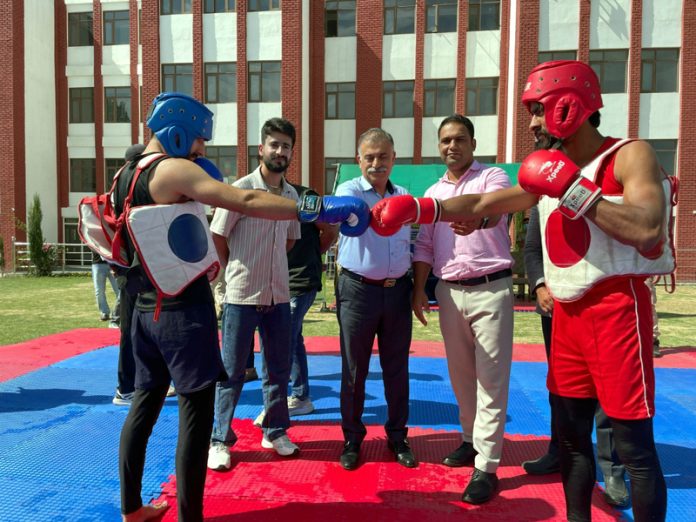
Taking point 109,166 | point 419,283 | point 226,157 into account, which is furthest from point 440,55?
point 419,283

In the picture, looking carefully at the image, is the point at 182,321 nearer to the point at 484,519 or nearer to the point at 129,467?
the point at 129,467

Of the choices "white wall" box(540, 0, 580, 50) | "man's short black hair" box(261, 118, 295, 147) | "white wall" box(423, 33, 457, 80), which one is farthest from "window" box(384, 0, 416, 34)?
"man's short black hair" box(261, 118, 295, 147)

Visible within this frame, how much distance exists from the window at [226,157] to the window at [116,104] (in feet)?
14.3

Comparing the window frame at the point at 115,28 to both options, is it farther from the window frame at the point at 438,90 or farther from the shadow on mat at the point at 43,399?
the shadow on mat at the point at 43,399

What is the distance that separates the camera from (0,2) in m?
20.7

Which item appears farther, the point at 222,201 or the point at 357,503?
the point at 357,503

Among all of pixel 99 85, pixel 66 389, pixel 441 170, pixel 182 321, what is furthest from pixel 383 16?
pixel 182 321

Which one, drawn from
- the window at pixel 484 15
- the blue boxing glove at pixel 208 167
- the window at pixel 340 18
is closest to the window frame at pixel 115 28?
the window at pixel 340 18

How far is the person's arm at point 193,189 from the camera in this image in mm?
2166

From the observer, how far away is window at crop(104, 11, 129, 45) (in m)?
21.2

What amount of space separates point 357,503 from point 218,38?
793 inches

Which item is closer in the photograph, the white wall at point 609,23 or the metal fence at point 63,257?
the white wall at point 609,23

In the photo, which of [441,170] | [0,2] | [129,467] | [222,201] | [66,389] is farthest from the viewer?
[0,2]

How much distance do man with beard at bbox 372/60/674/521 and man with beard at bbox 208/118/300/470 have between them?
67.4 inches
